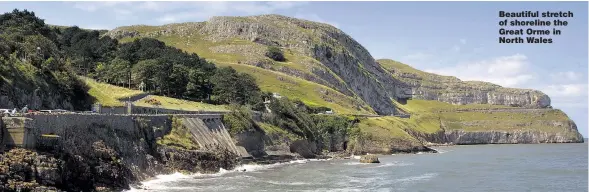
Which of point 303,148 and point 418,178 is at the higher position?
point 303,148

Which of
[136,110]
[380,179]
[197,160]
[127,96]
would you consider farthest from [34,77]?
[380,179]

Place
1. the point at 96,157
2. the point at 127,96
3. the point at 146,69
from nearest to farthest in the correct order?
1. the point at 96,157
2. the point at 127,96
3. the point at 146,69

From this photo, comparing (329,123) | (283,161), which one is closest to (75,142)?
(283,161)

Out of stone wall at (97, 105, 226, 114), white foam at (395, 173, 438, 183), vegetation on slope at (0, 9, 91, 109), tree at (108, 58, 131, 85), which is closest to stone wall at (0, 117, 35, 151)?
vegetation on slope at (0, 9, 91, 109)

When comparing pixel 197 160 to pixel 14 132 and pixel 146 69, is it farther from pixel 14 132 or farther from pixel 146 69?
pixel 146 69

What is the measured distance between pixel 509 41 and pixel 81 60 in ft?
300

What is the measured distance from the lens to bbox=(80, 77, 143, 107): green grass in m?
88.9

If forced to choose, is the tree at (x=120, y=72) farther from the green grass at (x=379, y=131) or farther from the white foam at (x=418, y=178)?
the white foam at (x=418, y=178)

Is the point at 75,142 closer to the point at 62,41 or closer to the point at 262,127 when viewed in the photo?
the point at 262,127

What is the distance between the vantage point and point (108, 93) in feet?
337

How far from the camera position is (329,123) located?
138 meters

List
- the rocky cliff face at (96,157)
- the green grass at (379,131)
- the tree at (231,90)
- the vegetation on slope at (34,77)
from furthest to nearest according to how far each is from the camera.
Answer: the green grass at (379,131), the tree at (231,90), the vegetation on slope at (34,77), the rocky cliff face at (96,157)

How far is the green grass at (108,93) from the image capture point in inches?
3499

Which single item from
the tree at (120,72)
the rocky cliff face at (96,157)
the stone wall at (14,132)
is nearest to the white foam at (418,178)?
the rocky cliff face at (96,157)
